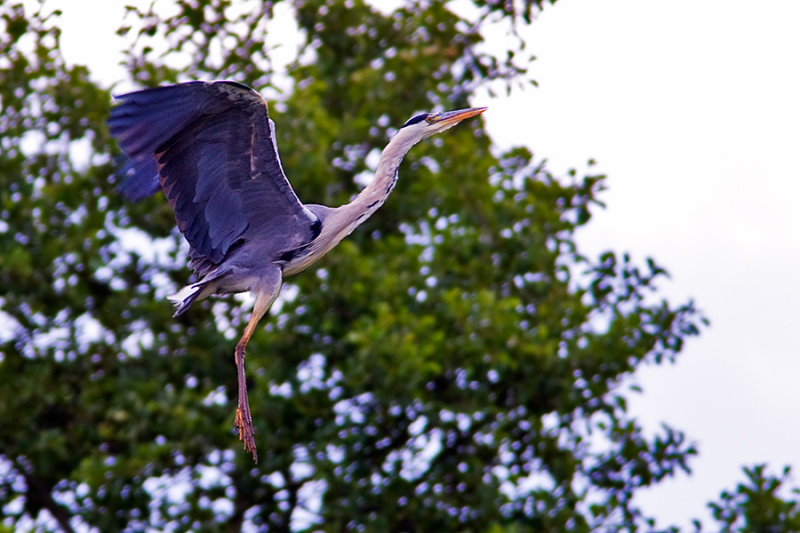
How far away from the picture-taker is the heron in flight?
5.83 meters

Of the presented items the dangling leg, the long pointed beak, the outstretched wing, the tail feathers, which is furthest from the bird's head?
the tail feathers

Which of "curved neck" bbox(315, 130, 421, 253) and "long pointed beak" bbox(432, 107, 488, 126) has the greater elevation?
"long pointed beak" bbox(432, 107, 488, 126)

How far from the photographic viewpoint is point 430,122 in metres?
6.42

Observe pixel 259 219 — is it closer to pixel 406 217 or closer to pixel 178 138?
pixel 178 138

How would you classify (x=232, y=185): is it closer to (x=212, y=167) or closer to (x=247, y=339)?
(x=212, y=167)

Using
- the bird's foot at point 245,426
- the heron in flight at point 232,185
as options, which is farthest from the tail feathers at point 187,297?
the bird's foot at point 245,426

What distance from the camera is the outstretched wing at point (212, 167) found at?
5824 millimetres

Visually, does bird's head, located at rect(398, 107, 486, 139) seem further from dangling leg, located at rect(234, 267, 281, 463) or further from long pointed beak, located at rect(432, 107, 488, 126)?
dangling leg, located at rect(234, 267, 281, 463)

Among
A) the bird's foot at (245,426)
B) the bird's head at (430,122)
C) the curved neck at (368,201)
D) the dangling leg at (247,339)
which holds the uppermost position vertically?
the bird's head at (430,122)

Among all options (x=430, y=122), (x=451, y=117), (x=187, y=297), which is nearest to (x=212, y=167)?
(x=187, y=297)

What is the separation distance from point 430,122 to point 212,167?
3.41ft

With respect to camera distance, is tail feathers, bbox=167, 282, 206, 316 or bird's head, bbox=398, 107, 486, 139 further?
bird's head, bbox=398, 107, 486, 139

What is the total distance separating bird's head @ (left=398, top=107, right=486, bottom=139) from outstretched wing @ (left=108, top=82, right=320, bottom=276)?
23.6 inches

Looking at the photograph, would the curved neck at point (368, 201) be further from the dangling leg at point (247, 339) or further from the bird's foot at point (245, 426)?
the bird's foot at point (245, 426)
